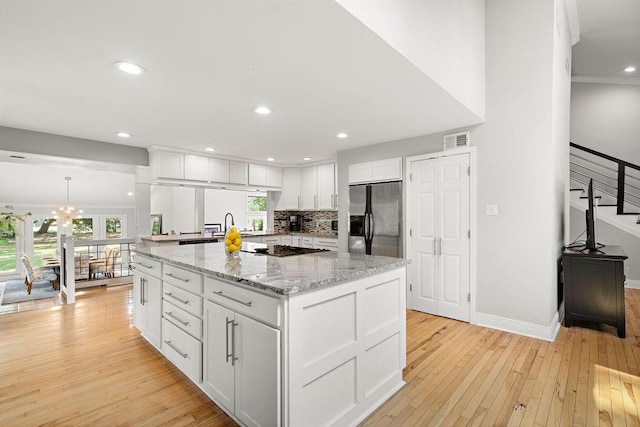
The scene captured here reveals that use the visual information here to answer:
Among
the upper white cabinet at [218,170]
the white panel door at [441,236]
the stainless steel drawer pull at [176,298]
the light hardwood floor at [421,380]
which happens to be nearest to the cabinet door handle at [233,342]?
the light hardwood floor at [421,380]

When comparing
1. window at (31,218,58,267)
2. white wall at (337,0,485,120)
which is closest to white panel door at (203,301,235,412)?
white wall at (337,0,485,120)

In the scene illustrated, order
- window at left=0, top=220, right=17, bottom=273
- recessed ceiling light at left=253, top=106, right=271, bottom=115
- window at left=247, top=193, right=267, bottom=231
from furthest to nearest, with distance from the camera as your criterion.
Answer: window at left=247, top=193, right=267, bottom=231 < window at left=0, top=220, right=17, bottom=273 < recessed ceiling light at left=253, top=106, right=271, bottom=115

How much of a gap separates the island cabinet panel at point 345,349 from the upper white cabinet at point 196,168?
408cm

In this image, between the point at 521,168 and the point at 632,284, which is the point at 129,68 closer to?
the point at 521,168

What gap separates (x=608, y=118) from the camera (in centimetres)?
566

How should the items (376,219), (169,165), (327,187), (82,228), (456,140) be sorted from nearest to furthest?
(456,140) → (376,219) → (169,165) → (327,187) → (82,228)

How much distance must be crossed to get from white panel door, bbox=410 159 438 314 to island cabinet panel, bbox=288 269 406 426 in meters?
1.77

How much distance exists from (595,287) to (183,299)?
13.1 ft

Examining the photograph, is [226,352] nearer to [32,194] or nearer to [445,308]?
[445,308]

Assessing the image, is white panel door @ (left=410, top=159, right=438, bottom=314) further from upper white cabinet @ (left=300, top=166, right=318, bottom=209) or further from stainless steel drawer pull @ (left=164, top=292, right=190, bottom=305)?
stainless steel drawer pull @ (left=164, top=292, right=190, bottom=305)

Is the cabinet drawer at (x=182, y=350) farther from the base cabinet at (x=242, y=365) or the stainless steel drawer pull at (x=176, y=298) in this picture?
the stainless steel drawer pull at (x=176, y=298)

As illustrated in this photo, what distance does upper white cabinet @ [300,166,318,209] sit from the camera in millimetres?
6352

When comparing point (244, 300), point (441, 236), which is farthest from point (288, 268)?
point (441, 236)

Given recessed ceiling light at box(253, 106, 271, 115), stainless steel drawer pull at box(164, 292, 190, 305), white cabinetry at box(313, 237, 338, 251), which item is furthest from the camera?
white cabinetry at box(313, 237, 338, 251)
